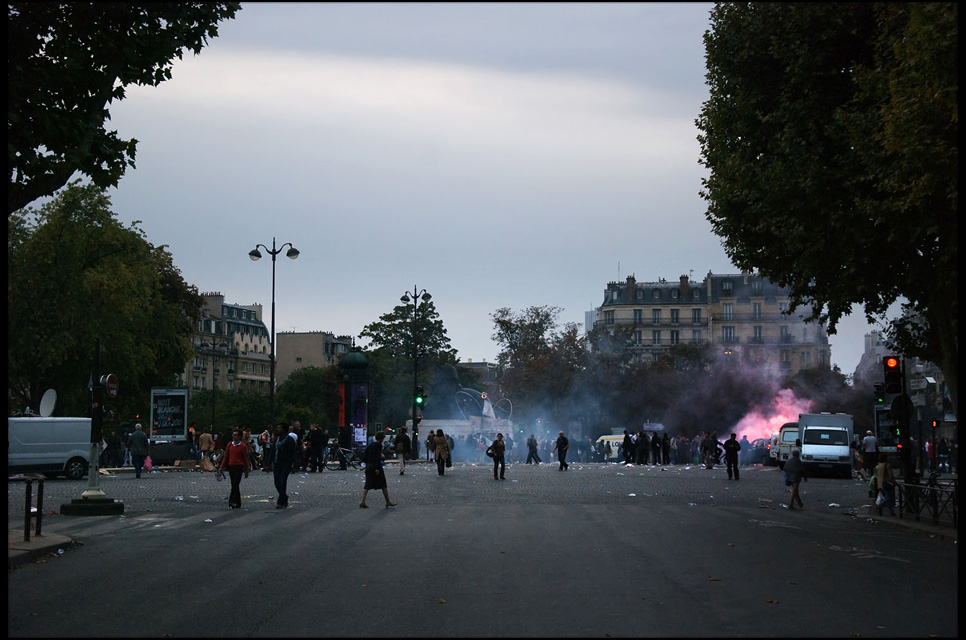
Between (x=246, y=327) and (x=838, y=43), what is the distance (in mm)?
132044

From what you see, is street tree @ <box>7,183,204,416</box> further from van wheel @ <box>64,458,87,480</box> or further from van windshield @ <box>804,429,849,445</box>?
van windshield @ <box>804,429,849,445</box>

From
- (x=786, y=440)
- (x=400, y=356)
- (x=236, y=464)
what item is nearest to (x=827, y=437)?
(x=786, y=440)

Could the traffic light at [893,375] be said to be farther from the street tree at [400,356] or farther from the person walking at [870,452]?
the street tree at [400,356]

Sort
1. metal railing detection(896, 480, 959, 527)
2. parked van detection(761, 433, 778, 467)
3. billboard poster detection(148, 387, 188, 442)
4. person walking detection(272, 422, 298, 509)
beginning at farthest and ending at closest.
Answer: parked van detection(761, 433, 778, 467), billboard poster detection(148, 387, 188, 442), person walking detection(272, 422, 298, 509), metal railing detection(896, 480, 959, 527)

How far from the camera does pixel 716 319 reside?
12694 centimetres

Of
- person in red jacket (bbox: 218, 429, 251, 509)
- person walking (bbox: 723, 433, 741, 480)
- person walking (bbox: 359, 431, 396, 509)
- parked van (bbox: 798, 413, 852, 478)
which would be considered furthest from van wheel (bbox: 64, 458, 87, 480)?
parked van (bbox: 798, 413, 852, 478)

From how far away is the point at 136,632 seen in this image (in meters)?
8.75

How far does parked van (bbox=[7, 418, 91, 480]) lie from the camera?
34562mm

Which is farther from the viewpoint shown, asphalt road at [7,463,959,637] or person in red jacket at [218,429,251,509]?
person in red jacket at [218,429,251,509]

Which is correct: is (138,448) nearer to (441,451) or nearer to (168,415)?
(441,451)

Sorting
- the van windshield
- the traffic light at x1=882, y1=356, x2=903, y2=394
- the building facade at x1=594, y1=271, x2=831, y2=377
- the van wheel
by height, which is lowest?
the van wheel

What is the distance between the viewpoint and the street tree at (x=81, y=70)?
523 inches

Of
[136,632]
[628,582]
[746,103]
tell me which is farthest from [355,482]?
[136,632]

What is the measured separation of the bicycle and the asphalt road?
20456 mm
